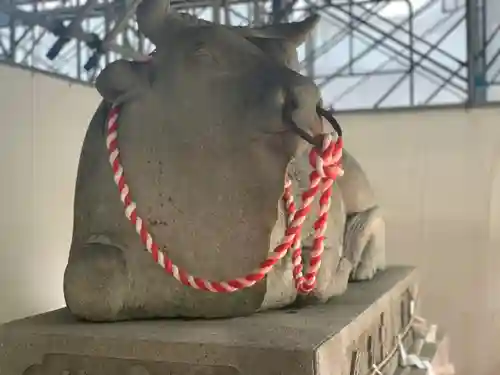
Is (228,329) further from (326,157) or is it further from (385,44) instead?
(385,44)

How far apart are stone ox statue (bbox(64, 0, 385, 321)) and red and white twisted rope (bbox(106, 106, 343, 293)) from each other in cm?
1

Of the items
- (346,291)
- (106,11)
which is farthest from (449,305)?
(106,11)

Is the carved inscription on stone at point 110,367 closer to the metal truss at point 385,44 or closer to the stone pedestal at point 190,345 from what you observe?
the stone pedestal at point 190,345

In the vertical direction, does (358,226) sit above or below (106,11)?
below

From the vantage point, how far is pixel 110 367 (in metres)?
0.77

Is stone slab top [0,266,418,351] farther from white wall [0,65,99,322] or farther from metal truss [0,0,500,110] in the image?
metal truss [0,0,500,110]

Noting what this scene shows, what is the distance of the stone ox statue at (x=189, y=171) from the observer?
0.82 meters

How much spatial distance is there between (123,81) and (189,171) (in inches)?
5.2

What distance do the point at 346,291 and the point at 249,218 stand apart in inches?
14.1

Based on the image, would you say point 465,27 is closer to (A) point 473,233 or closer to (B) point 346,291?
(A) point 473,233

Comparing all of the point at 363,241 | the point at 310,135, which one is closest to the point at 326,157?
the point at 310,135

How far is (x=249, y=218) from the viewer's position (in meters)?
0.83

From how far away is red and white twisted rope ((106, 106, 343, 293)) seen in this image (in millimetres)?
776

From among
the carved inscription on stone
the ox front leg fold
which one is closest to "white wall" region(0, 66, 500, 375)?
the ox front leg fold
